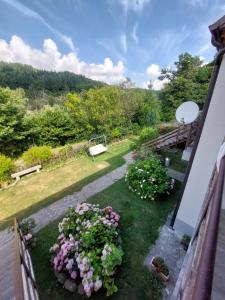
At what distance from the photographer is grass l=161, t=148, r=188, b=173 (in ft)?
30.8

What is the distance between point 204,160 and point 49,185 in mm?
7015

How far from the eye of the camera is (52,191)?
7812 mm

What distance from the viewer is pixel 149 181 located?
6910 millimetres

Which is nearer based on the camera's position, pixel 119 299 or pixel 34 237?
pixel 119 299

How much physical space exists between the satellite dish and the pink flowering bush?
4675 mm

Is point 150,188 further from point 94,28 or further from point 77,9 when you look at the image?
point 94,28

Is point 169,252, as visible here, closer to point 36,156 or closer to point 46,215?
point 46,215

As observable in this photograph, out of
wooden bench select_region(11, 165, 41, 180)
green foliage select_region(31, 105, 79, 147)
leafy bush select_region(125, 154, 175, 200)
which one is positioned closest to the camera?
leafy bush select_region(125, 154, 175, 200)

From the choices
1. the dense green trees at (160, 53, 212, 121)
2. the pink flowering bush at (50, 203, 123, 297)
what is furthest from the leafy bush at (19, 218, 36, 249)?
the dense green trees at (160, 53, 212, 121)

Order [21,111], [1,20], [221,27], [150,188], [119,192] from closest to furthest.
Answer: [221,27] < [150,188] < [119,192] < [1,20] < [21,111]

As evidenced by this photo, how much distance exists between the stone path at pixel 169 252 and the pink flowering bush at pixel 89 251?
1.11 m

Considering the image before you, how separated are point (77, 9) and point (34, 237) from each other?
10.1 metres

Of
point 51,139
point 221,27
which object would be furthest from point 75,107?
point 221,27

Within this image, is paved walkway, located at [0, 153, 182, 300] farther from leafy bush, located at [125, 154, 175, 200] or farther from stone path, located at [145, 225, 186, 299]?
stone path, located at [145, 225, 186, 299]
